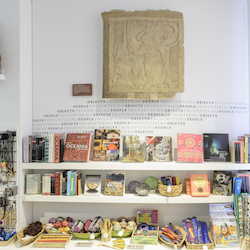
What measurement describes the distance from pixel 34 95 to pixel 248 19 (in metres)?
2.48

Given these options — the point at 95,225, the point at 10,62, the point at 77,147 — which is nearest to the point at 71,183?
the point at 77,147

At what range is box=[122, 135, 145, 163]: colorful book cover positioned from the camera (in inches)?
86.3

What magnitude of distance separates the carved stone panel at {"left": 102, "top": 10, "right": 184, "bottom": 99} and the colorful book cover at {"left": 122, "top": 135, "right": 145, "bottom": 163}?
44 centimetres

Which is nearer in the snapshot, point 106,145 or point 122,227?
point 122,227

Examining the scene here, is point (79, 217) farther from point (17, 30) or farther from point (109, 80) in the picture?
A: point (17, 30)

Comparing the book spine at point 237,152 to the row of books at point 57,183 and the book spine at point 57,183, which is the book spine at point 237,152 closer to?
the row of books at point 57,183

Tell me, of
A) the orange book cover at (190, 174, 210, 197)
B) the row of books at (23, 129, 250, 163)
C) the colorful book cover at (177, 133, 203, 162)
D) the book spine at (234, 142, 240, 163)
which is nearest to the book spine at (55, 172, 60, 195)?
the row of books at (23, 129, 250, 163)

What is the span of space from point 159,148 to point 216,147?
1.90ft

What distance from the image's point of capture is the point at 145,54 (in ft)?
7.50

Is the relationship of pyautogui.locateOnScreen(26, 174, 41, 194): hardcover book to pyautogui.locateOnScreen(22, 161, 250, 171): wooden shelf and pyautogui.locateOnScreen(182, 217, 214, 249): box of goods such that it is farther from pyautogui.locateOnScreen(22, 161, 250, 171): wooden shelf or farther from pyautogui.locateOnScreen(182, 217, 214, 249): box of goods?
pyautogui.locateOnScreen(182, 217, 214, 249): box of goods

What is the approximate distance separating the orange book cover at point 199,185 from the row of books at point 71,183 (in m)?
0.68

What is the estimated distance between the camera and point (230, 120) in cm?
236

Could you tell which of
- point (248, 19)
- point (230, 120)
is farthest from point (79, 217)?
point (248, 19)

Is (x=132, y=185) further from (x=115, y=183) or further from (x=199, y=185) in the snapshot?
(x=199, y=185)
